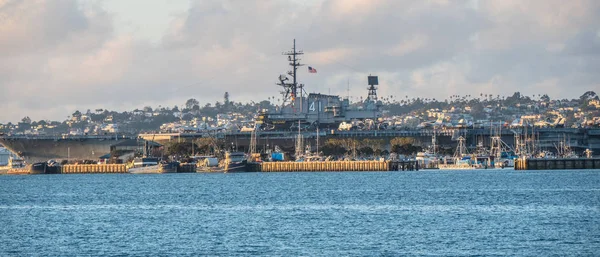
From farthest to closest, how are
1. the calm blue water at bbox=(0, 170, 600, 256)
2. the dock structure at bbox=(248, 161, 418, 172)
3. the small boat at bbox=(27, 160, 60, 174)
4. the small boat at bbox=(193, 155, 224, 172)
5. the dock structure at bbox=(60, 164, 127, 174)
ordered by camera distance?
the small boat at bbox=(27, 160, 60, 174)
the dock structure at bbox=(60, 164, 127, 174)
the small boat at bbox=(193, 155, 224, 172)
the dock structure at bbox=(248, 161, 418, 172)
the calm blue water at bbox=(0, 170, 600, 256)

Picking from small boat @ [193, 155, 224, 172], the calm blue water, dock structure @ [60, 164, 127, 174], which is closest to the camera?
the calm blue water

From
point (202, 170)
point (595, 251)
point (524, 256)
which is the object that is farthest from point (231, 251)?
point (202, 170)

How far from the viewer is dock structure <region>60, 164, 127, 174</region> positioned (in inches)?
3615

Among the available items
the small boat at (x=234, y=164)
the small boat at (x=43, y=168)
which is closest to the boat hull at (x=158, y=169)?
the small boat at (x=234, y=164)

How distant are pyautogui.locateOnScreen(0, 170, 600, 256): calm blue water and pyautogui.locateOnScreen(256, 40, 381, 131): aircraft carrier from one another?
4755cm

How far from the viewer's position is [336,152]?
9806cm

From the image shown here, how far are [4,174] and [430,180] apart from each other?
46.0 metres

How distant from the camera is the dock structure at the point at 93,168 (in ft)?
301

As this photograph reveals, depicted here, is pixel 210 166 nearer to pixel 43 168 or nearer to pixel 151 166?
pixel 151 166

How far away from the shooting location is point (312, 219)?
128ft

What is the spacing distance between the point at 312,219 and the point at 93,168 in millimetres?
57113

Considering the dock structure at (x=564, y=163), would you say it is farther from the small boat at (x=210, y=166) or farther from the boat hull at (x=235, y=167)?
the small boat at (x=210, y=166)

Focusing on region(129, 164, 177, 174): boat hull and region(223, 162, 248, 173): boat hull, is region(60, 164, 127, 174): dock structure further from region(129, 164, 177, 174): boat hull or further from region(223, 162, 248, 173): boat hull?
region(223, 162, 248, 173): boat hull

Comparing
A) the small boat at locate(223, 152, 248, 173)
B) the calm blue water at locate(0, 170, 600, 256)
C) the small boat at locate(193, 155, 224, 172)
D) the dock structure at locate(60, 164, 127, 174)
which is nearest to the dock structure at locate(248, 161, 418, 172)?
the small boat at locate(223, 152, 248, 173)
